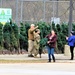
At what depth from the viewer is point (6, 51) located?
2355 cm

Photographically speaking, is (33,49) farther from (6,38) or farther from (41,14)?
(41,14)

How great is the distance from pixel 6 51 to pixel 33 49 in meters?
2.93

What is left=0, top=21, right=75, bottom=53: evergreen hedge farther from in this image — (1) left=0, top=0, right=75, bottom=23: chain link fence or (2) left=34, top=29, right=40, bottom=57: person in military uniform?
(1) left=0, top=0, right=75, bottom=23: chain link fence
